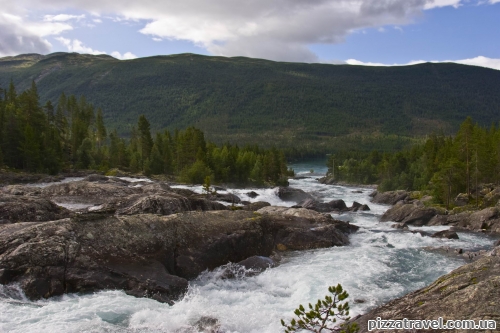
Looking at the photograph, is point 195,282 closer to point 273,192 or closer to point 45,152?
point 273,192

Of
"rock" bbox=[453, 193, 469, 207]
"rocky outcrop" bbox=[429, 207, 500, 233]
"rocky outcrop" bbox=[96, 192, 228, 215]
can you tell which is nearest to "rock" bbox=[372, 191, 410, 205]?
"rock" bbox=[453, 193, 469, 207]

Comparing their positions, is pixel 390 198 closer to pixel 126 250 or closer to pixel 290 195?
pixel 290 195

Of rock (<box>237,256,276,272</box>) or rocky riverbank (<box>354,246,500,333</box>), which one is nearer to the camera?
rocky riverbank (<box>354,246,500,333</box>)

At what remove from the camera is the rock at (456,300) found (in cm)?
979

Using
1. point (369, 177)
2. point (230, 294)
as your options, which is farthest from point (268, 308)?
point (369, 177)

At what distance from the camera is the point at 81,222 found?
786 inches

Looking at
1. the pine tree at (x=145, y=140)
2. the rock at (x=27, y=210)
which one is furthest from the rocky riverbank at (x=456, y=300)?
the pine tree at (x=145, y=140)

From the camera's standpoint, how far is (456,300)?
34.6 feet

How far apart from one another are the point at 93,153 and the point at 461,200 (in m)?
81.2

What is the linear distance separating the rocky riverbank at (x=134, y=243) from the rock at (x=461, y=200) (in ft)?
136

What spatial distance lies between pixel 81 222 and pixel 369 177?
4821 inches

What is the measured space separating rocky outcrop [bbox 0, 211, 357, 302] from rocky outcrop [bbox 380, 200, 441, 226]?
28054 millimetres

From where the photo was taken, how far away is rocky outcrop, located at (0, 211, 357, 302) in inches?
662

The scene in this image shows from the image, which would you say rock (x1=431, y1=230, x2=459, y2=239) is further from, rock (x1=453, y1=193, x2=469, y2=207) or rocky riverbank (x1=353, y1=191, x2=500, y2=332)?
rock (x1=453, y1=193, x2=469, y2=207)
